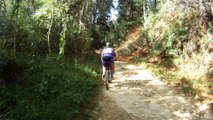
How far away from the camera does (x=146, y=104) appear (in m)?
10.7

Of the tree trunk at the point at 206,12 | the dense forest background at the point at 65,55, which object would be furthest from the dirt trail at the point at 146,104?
the tree trunk at the point at 206,12

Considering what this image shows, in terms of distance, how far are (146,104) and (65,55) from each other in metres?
6.37

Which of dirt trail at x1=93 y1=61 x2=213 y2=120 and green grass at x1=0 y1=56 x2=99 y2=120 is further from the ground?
green grass at x1=0 y1=56 x2=99 y2=120

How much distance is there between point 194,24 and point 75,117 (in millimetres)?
9530

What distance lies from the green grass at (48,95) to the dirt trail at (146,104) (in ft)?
2.05

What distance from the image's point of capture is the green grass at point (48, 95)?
26.7 feet

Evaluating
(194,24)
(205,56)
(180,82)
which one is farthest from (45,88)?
(194,24)

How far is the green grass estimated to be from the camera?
26.7 feet

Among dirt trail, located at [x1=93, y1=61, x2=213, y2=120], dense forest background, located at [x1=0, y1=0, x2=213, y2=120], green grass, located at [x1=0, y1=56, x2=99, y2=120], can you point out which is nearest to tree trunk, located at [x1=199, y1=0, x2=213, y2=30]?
dense forest background, located at [x1=0, y1=0, x2=213, y2=120]

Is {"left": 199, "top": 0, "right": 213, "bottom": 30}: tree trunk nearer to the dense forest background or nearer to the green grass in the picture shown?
the dense forest background

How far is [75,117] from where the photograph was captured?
874 centimetres

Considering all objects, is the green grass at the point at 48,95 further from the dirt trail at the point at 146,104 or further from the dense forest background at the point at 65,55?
the dirt trail at the point at 146,104

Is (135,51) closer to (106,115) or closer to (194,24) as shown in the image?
(194,24)

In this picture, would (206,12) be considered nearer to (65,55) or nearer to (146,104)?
(146,104)
